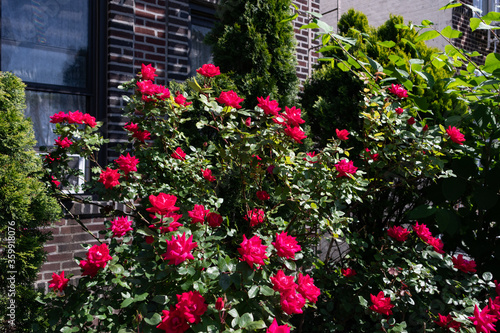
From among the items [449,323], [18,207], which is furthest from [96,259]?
[449,323]

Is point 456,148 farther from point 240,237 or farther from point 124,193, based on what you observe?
point 124,193

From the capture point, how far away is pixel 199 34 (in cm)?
509

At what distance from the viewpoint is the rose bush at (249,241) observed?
1.75 meters

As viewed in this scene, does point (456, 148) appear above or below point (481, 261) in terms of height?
above

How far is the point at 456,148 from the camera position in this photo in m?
2.99

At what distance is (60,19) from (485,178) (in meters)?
3.94

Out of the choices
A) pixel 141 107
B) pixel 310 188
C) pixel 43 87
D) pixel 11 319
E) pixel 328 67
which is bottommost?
pixel 11 319

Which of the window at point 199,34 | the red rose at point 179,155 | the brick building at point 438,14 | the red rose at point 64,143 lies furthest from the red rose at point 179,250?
the brick building at point 438,14

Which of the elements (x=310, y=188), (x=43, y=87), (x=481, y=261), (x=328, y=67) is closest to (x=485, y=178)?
(x=481, y=261)

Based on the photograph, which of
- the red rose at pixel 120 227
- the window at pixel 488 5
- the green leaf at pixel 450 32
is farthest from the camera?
the window at pixel 488 5

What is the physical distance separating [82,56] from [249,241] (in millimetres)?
3309

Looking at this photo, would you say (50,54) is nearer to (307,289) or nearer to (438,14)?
(307,289)

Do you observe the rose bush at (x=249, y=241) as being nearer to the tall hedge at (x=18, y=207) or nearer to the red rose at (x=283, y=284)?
the red rose at (x=283, y=284)

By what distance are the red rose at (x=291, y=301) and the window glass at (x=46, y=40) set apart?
3328 millimetres
